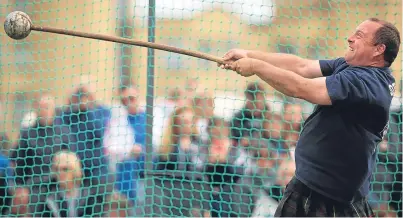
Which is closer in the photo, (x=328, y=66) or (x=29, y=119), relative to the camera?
(x=328, y=66)

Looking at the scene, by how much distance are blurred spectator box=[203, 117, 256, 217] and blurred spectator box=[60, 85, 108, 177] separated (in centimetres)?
80

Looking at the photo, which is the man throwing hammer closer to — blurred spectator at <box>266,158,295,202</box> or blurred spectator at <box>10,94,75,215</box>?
blurred spectator at <box>266,158,295,202</box>

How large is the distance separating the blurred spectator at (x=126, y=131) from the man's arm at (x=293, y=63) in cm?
163

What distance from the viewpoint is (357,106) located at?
14.2ft

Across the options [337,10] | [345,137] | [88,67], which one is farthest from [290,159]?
[345,137]

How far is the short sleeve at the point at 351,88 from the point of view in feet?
13.9

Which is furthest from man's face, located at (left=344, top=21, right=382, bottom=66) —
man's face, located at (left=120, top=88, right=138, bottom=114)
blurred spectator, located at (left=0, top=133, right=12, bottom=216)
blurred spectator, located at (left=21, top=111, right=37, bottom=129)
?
blurred spectator, located at (left=0, top=133, right=12, bottom=216)

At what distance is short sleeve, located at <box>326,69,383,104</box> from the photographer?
13.9ft

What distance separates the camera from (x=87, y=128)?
6.48 metres

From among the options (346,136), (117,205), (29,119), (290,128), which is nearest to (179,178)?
(117,205)

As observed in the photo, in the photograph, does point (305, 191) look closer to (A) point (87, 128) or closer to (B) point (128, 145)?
(B) point (128, 145)

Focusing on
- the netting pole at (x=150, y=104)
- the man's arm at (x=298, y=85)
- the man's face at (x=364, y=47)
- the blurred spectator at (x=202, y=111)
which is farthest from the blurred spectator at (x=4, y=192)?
the man's face at (x=364, y=47)

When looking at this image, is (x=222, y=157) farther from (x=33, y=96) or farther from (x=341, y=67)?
(x=341, y=67)

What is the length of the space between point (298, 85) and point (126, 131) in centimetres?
249
